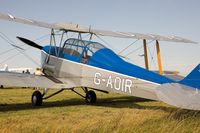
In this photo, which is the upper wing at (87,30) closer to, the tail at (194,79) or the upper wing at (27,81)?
the upper wing at (27,81)

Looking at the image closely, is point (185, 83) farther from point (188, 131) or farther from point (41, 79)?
point (41, 79)

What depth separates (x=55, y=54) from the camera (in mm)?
13203

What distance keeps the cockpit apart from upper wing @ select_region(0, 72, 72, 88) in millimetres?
1035

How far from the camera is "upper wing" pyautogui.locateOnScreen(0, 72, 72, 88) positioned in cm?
1063

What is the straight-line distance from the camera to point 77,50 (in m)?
12.3

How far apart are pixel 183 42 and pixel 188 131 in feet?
37.2

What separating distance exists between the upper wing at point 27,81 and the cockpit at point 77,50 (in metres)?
1.03

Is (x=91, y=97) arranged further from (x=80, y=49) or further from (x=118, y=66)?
(x=118, y=66)

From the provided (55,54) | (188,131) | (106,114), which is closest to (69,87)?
(55,54)

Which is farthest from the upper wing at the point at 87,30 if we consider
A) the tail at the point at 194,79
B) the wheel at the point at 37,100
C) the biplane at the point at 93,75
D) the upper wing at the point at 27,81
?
the tail at the point at 194,79

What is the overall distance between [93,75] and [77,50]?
147cm

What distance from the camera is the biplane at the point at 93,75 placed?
8.08 m

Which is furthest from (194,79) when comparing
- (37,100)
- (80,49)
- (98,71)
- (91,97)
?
(37,100)

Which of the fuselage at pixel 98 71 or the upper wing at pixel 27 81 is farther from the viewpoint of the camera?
the upper wing at pixel 27 81
